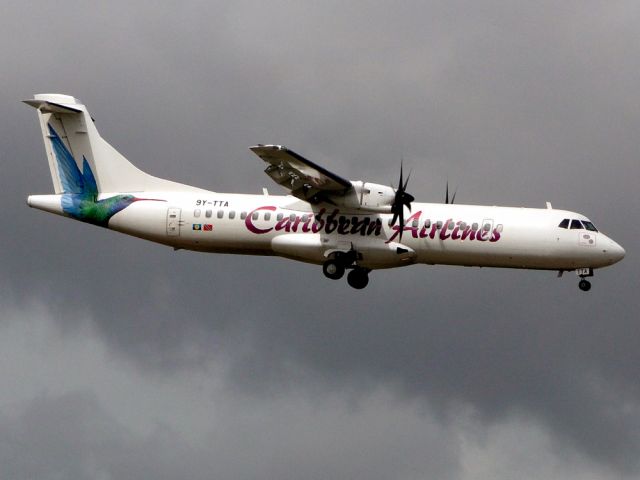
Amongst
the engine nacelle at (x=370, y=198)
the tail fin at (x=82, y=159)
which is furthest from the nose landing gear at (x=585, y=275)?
the tail fin at (x=82, y=159)

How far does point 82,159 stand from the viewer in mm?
42375

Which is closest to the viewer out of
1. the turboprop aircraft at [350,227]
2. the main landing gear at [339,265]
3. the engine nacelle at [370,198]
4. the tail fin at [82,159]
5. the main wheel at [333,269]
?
the engine nacelle at [370,198]

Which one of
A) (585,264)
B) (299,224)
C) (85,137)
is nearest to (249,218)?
(299,224)

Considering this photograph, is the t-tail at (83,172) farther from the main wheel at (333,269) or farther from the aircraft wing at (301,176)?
the main wheel at (333,269)

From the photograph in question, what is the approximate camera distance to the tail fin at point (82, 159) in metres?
41.9

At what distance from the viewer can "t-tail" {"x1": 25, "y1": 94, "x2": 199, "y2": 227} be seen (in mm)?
41500

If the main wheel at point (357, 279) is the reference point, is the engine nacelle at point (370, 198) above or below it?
above

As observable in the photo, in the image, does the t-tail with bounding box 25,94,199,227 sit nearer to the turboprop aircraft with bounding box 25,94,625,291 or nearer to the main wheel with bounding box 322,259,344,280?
the turboprop aircraft with bounding box 25,94,625,291

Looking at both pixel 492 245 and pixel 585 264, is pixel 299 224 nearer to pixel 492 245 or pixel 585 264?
pixel 492 245

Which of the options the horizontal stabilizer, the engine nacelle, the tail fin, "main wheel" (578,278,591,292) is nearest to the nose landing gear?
"main wheel" (578,278,591,292)

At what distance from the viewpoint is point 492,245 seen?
39.0 meters

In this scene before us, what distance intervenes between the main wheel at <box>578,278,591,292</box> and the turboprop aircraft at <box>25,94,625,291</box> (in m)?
0.03

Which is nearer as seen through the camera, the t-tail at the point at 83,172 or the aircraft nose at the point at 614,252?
the aircraft nose at the point at 614,252

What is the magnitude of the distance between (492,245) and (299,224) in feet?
21.1
